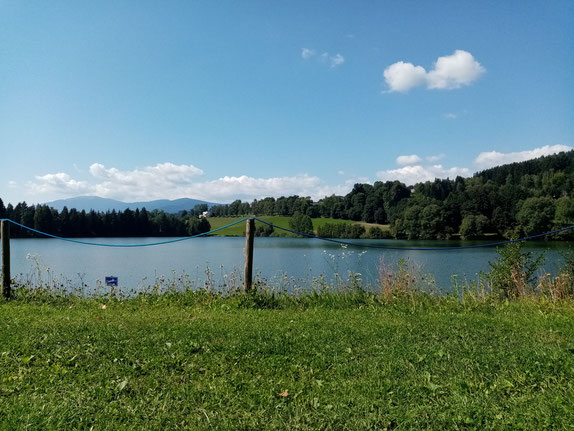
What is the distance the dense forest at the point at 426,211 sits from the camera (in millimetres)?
56594

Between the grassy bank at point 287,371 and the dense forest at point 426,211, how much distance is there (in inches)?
1605

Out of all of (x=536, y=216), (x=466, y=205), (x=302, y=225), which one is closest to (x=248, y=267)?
(x=536, y=216)

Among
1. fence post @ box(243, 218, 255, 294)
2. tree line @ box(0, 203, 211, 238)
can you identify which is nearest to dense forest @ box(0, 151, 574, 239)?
tree line @ box(0, 203, 211, 238)

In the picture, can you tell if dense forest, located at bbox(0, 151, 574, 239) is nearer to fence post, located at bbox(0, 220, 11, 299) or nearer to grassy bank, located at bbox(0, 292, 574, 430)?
grassy bank, located at bbox(0, 292, 574, 430)

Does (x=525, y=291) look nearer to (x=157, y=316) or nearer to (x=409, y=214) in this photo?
(x=157, y=316)

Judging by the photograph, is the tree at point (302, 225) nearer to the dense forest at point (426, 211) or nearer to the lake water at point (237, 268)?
the dense forest at point (426, 211)

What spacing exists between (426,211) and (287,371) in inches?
2551

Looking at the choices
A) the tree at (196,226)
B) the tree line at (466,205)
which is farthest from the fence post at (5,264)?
the tree at (196,226)

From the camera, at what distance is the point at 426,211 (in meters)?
65.2

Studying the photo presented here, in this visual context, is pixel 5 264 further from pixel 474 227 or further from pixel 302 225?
pixel 302 225

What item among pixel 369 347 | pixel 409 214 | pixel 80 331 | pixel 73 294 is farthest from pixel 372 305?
pixel 409 214

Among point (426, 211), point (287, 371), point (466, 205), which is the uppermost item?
point (466, 205)

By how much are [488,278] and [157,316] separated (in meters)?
9.17

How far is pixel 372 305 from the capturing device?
8.56 meters
